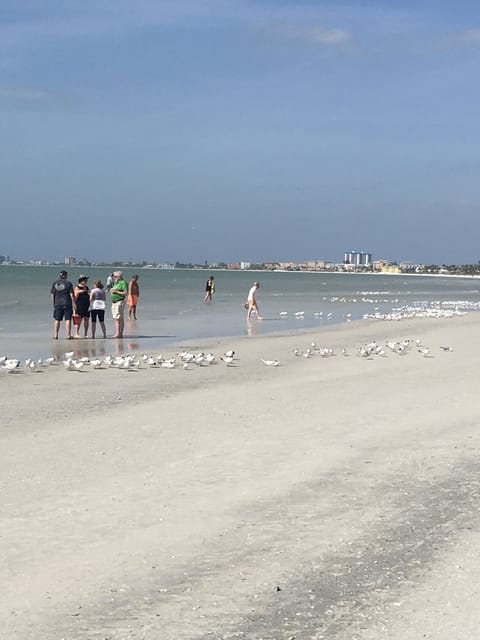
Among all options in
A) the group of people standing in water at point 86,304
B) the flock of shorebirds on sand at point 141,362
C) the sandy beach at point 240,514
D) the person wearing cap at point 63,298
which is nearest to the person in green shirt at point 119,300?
the group of people standing in water at point 86,304

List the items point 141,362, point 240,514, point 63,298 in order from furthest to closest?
point 63,298 → point 141,362 → point 240,514

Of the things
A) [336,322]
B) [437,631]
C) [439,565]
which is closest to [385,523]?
[439,565]

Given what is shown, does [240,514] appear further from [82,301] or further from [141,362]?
[82,301]

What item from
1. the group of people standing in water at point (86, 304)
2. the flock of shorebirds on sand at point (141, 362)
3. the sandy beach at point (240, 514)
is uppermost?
the group of people standing in water at point (86, 304)

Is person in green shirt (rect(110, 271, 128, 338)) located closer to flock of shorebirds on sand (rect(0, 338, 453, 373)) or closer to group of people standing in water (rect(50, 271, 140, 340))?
group of people standing in water (rect(50, 271, 140, 340))

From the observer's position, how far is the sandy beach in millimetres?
4988

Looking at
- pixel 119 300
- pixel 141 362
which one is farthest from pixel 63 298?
pixel 141 362

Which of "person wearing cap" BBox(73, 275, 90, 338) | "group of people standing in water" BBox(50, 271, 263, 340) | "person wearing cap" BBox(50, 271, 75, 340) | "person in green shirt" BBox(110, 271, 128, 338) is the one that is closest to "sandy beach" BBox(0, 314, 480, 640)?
"person wearing cap" BBox(50, 271, 75, 340)

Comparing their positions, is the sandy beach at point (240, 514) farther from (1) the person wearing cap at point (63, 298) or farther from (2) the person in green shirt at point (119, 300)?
(2) the person in green shirt at point (119, 300)

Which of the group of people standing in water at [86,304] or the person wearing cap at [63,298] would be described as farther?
the group of people standing in water at [86,304]

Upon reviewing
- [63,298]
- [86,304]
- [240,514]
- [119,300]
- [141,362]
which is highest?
[63,298]

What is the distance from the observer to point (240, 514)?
6.86 meters

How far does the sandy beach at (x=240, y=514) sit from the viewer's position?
499 cm

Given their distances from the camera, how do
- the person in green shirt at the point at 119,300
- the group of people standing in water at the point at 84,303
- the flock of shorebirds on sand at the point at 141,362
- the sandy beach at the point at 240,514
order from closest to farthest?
1. the sandy beach at the point at 240,514
2. the flock of shorebirds on sand at the point at 141,362
3. the group of people standing in water at the point at 84,303
4. the person in green shirt at the point at 119,300
